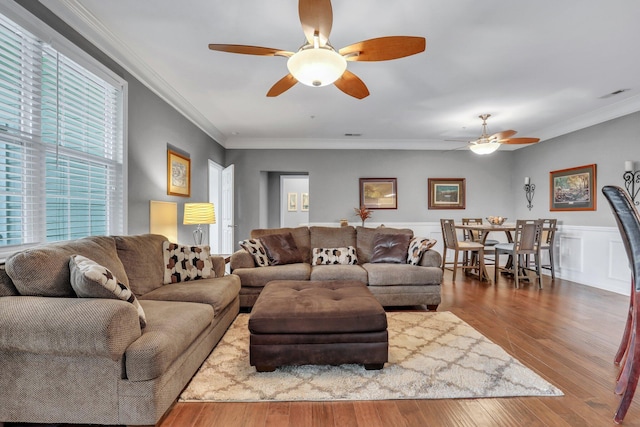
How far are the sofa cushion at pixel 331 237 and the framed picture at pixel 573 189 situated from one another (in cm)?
369

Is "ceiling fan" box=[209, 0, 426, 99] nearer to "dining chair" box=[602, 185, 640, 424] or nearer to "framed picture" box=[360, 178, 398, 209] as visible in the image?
"dining chair" box=[602, 185, 640, 424]

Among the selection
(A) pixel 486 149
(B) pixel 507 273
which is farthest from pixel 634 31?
(B) pixel 507 273

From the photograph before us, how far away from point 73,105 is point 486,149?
493 centimetres

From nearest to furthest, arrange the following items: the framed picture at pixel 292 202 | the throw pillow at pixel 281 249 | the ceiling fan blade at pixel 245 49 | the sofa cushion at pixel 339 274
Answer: the ceiling fan blade at pixel 245 49, the sofa cushion at pixel 339 274, the throw pillow at pixel 281 249, the framed picture at pixel 292 202

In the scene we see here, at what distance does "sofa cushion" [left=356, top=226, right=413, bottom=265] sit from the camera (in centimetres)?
429

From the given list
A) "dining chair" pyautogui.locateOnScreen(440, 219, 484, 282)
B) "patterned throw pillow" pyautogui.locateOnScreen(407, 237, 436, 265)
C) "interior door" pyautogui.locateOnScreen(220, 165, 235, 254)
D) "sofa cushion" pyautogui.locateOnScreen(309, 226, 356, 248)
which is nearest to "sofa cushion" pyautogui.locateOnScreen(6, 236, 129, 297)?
"sofa cushion" pyautogui.locateOnScreen(309, 226, 356, 248)

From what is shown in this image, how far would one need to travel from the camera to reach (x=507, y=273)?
5.66 metres

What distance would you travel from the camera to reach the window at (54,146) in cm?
194

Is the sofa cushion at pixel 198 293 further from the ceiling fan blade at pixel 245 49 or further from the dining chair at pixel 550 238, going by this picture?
the dining chair at pixel 550 238

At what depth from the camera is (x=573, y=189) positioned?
17.0ft

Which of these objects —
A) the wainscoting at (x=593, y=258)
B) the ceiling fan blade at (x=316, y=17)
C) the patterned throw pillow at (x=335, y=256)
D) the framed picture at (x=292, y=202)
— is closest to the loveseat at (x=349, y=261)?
the patterned throw pillow at (x=335, y=256)

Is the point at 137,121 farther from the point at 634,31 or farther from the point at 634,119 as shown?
the point at 634,119

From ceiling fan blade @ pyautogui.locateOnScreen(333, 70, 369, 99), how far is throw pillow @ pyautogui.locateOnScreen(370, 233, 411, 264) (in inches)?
79.4

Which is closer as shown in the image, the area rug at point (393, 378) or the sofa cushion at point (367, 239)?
the area rug at point (393, 378)
